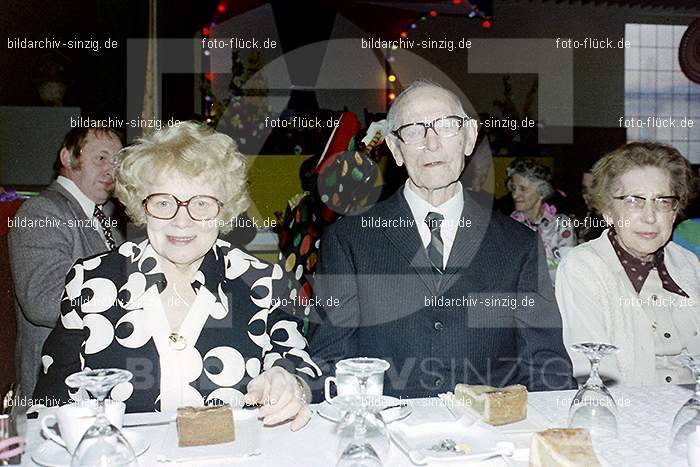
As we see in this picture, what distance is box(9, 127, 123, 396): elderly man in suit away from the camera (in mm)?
3078

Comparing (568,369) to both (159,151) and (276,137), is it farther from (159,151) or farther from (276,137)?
(276,137)

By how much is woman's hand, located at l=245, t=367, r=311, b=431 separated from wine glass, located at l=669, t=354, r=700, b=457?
860 millimetres

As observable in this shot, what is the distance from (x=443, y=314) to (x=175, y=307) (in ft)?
2.86

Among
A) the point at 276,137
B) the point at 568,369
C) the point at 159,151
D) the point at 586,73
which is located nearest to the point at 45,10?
the point at 276,137

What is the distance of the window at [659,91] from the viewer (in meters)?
12.8

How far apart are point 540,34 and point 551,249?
338 inches

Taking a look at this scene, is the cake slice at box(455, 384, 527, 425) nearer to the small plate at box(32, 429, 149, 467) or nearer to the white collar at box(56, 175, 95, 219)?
the small plate at box(32, 429, 149, 467)

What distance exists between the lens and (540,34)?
42.6ft

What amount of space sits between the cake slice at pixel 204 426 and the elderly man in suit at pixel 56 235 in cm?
152

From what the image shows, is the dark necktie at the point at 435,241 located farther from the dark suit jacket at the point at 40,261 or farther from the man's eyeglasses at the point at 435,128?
the dark suit jacket at the point at 40,261

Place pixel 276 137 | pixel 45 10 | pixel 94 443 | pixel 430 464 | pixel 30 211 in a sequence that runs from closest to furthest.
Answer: pixel 94 443
pixel 430 464
pixel 30 211
pixel 45 10
pixel 276 137

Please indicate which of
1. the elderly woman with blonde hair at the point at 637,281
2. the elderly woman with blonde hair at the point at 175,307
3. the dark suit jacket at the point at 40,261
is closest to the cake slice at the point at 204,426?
the elderly woman with blonde hair at the point at 175,307

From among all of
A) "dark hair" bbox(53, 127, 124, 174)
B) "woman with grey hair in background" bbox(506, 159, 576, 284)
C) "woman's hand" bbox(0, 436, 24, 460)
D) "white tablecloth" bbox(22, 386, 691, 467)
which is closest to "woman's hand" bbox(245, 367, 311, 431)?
"white tablecloth" bbox(22, 386, 691, 467)

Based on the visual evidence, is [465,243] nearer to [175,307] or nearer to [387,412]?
[387,412]
